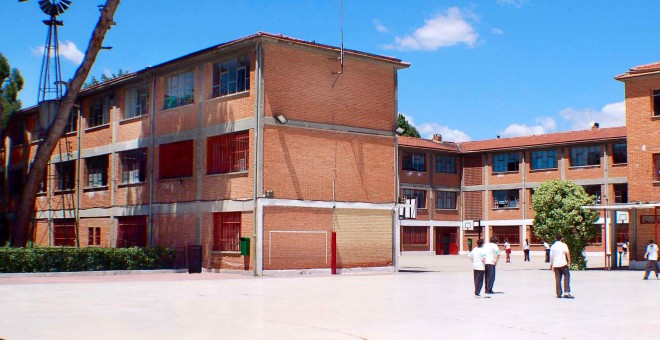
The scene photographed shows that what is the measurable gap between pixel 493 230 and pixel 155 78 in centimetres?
3876

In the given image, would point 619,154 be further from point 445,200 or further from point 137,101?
point 137,101

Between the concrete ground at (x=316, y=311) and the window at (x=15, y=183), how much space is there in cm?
2682

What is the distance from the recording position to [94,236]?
4225 cm

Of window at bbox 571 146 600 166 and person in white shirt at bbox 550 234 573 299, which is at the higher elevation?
window at bbox 571 146 600 166

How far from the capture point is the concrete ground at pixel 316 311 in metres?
12.4

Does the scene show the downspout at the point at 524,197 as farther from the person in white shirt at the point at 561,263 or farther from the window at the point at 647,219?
the person in white shirt at the point at 561,263

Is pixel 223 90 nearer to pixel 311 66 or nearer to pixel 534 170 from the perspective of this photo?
pixel 311 66

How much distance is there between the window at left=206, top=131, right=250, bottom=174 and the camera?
106 ft

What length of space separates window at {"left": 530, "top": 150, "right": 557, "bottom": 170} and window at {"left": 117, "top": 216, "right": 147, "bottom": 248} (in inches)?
1459

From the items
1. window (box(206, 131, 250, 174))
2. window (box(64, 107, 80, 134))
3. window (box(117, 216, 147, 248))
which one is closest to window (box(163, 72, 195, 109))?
window (box(206, 131, 250, 174))

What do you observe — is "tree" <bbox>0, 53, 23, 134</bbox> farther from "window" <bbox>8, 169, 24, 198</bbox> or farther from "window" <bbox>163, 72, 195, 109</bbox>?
"window" <bbox>163, 72, 195, 109</bbox>

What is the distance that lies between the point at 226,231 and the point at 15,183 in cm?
2428

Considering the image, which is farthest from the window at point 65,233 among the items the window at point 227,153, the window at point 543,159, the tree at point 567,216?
the window at point 543,159

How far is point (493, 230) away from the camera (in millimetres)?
67938
